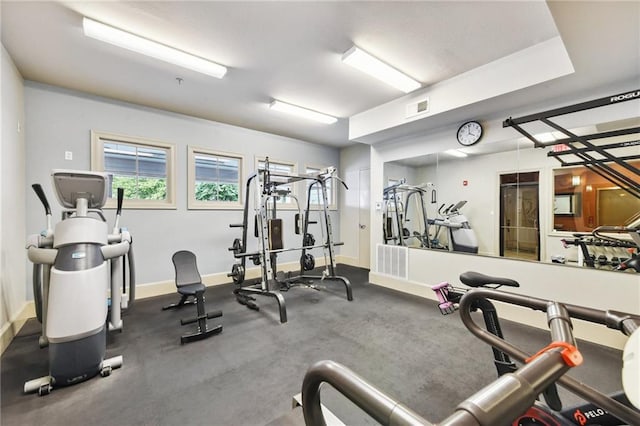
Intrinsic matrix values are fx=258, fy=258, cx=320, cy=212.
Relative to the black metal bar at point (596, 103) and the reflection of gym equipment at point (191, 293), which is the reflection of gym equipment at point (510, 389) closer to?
the black metal bar at point (596, 103)

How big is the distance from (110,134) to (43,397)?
135 inches

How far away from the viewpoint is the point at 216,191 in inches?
199

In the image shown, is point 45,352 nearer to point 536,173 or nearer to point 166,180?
point 166,180

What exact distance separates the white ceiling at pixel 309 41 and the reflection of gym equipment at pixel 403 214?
170 cm

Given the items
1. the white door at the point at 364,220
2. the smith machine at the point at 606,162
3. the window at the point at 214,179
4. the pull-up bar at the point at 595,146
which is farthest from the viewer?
the white door at the point at 364,220

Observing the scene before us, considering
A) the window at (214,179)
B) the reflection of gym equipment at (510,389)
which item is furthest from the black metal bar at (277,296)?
the reflection of gym equipment at (510,389)

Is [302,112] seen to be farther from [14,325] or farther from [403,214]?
[14,325]

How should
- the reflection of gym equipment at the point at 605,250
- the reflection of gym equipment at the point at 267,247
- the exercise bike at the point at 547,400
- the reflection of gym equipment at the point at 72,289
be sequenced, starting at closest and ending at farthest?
the exercise bike at the point at 547,400, the reflection of gym equipment at the point at 72,289, the reflection of gym equipment at the point at 605,250, the reflection of gym equipment at the point at 267,247

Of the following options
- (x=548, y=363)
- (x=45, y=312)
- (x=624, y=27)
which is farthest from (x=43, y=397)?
(x=624, y=27)

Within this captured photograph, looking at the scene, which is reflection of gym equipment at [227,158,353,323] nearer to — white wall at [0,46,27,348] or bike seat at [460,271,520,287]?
white wall at [0,46,27,348]

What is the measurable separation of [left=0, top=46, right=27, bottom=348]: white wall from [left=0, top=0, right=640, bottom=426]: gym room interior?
0.05 metres

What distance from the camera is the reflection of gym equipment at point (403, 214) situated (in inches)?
176

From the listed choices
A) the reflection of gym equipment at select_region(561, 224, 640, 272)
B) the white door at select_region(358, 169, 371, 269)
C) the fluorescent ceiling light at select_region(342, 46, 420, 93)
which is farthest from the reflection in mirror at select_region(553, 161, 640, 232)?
the white door at select_region(358, 169, 371, 269)

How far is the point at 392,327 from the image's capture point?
3111 mm
